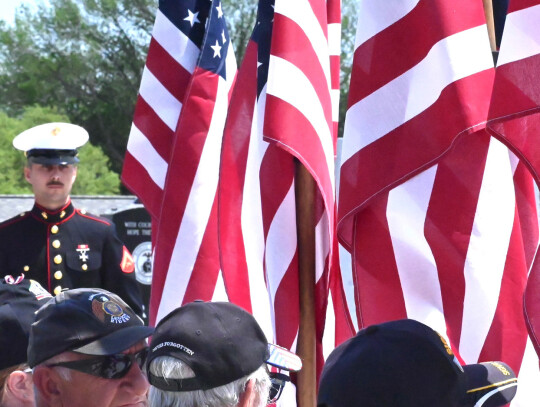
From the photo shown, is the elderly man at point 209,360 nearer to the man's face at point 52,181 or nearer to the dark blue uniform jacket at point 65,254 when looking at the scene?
the dark blue uniform jacket at point 65,254

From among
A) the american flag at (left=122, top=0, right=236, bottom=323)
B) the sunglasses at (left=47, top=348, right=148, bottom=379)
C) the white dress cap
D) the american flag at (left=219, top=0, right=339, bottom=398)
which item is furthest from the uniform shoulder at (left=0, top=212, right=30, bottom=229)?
the sunglasses at (left=47, top=348, right=148, bottom=379)

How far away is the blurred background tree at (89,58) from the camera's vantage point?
4053 cm

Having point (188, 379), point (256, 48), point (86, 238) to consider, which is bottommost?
point (86, 238)

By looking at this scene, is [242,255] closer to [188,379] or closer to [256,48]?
[256,48]

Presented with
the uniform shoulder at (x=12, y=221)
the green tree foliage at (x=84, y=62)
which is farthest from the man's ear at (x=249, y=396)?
the green tree foliage at (x=84, y=62)

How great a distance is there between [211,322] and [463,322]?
1.33 meters

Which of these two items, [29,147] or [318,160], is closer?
[318,160]

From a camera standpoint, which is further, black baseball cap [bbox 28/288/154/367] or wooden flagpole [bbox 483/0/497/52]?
wooden flagpole [bbox 483/0/497/52]

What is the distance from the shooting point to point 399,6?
323cm

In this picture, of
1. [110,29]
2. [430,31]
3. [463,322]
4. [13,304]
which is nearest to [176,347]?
[13,304]

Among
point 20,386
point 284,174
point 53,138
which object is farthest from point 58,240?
point 20,386

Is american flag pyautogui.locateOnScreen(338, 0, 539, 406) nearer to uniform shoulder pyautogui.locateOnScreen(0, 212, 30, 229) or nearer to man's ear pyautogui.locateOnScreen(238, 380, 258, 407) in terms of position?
man's ear pyautogui.locateOnScreen(238, 380, 258, 407)

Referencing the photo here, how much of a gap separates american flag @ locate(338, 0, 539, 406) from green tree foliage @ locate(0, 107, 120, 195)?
84.5 feet

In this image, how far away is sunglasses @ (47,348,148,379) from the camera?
7.33 feet
